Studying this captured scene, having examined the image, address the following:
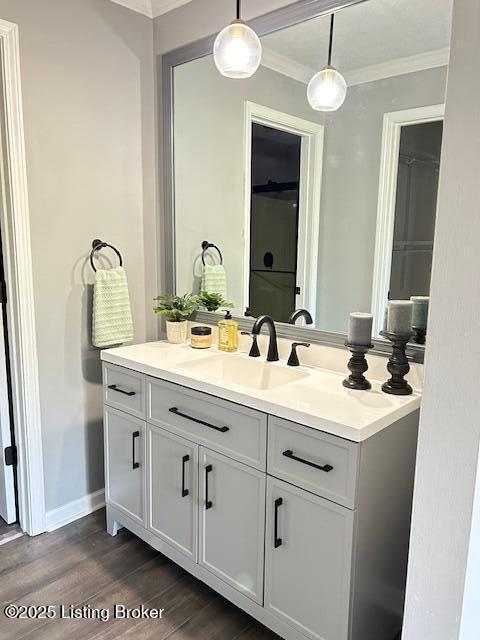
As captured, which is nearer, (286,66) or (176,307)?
(286,66)

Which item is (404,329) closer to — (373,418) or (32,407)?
(373,418)

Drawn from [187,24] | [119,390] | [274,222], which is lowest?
[119,390]

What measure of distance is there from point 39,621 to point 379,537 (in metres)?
1.28

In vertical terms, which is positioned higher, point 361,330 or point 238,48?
point 238,48

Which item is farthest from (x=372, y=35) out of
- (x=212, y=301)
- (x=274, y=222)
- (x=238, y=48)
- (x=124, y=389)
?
(x=124, y=389)

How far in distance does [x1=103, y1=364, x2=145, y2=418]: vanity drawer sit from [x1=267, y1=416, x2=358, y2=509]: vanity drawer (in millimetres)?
693

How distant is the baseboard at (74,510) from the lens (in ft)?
7.70

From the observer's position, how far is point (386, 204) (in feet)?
5.89

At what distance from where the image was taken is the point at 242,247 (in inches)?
91.4

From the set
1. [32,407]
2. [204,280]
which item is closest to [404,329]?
[204,280]

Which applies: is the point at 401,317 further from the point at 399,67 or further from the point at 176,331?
the point at 176,331

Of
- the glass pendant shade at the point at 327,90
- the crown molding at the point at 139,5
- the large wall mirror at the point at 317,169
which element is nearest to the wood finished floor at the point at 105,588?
the large wall mirror at the point at 317,169

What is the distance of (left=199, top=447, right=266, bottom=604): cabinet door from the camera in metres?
1.62

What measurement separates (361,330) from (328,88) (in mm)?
955
